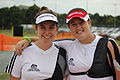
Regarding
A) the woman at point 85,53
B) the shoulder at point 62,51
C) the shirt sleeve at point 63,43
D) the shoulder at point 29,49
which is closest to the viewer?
the woman at point 85,53

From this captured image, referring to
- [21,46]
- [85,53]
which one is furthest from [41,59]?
[85,53]

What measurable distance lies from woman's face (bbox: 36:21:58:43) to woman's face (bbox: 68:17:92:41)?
25 cm

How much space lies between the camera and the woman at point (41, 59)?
8.48 feet

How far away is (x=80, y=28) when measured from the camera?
2.63m

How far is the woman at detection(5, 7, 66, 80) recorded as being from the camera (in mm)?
2586

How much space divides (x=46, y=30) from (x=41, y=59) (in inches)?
15.0

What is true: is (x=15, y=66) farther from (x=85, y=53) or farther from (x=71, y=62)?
(x=85, y=53)

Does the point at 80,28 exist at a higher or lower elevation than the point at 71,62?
higher

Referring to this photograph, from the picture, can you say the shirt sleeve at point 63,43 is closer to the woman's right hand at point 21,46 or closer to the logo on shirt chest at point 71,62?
the logo on shirt chest at point 71,62

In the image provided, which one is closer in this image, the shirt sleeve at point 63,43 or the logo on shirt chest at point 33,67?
the logo on shirt chest at point 33,67

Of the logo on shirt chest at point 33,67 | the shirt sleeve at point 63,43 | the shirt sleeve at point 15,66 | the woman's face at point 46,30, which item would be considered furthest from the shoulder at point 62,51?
the shirt sleeve at point 15,66

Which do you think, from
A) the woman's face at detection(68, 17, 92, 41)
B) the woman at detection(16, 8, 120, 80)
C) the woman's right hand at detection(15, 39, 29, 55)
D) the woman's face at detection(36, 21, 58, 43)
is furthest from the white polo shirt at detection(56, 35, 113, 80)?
the woman's right hand at detection(15, 39, 29, 55)

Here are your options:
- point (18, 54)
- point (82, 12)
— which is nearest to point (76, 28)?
point (82, 12)

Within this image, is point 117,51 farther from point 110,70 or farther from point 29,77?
point 29,77
